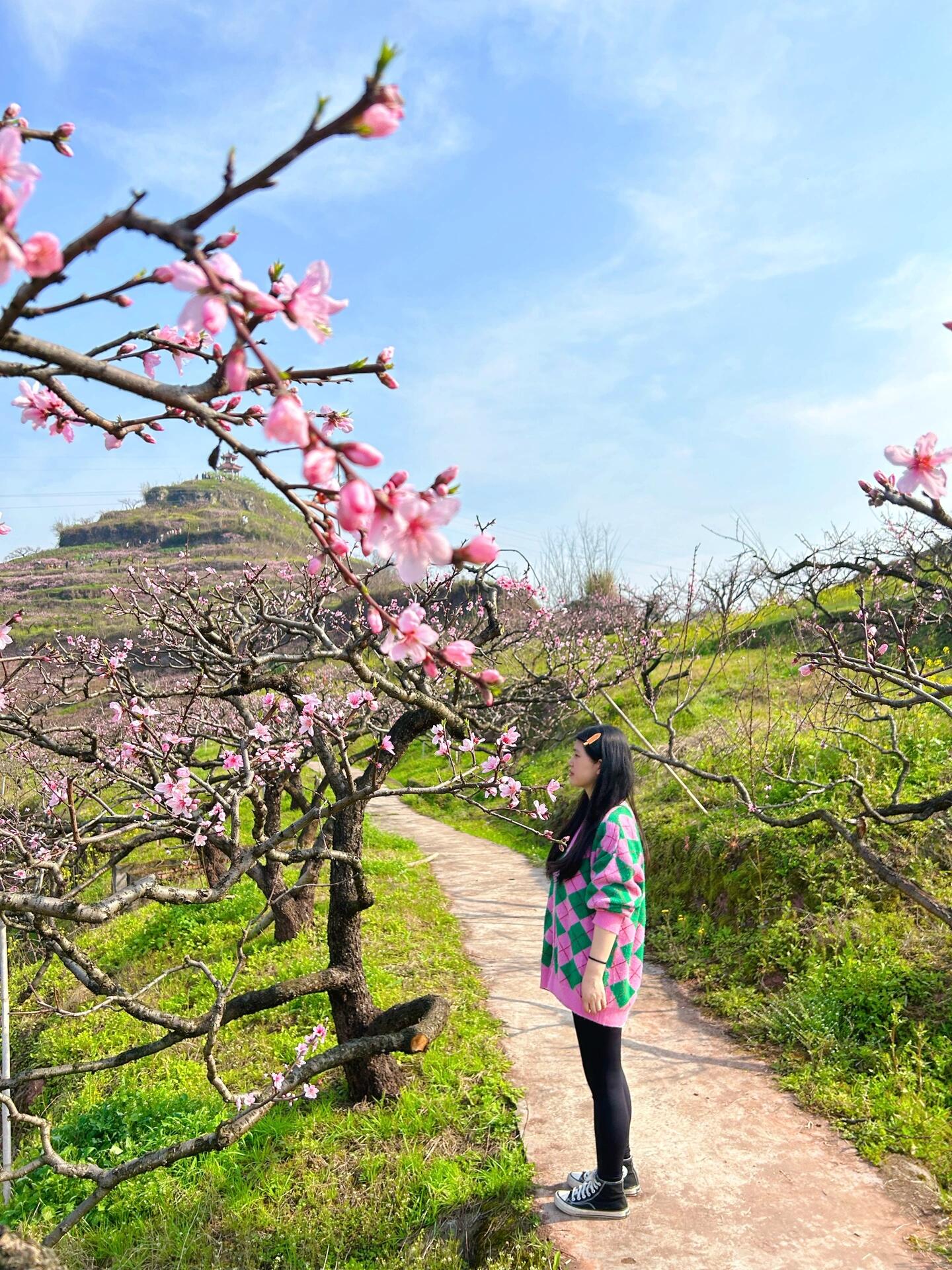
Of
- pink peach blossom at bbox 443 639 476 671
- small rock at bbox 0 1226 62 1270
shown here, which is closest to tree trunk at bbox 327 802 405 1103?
small rock at bbox 0 1226 62 1270

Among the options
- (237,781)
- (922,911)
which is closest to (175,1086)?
(237,781)

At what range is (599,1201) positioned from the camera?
269 centimetres

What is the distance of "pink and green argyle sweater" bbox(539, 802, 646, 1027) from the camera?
2533 millimetres

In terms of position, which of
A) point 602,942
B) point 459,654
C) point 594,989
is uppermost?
point 459,654

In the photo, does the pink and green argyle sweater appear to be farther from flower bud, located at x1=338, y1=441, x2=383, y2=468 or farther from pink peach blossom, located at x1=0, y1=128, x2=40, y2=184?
pink peach blossom, located at x1=0, y1=128, x2=40, y2=184

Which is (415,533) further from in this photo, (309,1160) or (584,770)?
(309,1160)

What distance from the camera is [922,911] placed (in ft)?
14.7

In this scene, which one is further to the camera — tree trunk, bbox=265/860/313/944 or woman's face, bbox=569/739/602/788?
tree trunk, bbox=265/860/313/944

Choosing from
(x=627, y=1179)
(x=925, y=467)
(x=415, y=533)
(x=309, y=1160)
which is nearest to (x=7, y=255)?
(x=415, y=533)

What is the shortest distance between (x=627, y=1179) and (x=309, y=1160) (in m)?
1.49

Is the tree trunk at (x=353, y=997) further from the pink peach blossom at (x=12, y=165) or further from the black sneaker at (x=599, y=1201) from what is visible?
the pink peach blossom at (x=12, y=165)

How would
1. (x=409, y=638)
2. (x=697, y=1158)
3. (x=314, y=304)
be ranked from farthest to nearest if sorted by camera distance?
(x=697, y=1158) < (x=409, y=638) < (x=314, y=304)

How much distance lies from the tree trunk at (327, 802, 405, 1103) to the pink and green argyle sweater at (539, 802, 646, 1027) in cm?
121

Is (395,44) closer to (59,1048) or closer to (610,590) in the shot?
(59,1048)
